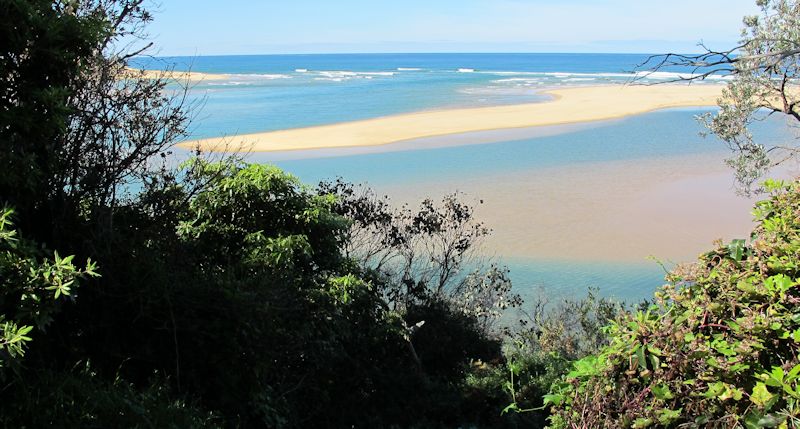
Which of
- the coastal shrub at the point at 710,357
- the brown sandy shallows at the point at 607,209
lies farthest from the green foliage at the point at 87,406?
the brown sandy shallows at the point at 607,209

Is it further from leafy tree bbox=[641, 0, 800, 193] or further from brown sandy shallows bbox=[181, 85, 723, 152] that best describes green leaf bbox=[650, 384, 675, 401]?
brown sandy shallows bbox=[181, 85, 723, 152]

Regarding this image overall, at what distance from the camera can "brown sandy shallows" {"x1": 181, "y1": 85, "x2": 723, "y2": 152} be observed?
26.4m

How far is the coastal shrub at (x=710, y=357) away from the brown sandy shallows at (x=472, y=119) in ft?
57.4

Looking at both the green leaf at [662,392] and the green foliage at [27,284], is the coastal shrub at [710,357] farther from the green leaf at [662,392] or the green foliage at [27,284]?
the green foliage at [27,284]

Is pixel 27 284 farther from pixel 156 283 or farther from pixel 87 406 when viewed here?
pixel 156 283

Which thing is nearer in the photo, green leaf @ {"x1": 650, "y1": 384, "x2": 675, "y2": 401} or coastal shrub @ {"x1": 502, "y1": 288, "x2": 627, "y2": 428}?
green leaf @ {"x1": 650, "y1": 384, "x2": 675, "y2": 401}

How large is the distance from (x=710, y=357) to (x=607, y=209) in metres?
15.3

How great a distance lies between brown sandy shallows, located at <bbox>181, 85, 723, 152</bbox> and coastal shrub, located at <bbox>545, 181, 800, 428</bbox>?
57.4 ft

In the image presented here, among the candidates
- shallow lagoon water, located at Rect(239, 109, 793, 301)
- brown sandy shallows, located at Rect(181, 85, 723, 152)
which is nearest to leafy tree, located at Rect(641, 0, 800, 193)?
shallow lagoon water, located at Rect(239, 109, 793, 301)

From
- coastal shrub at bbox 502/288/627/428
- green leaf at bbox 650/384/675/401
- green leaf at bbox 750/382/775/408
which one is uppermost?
green leaf at bbox 750/382/775/408

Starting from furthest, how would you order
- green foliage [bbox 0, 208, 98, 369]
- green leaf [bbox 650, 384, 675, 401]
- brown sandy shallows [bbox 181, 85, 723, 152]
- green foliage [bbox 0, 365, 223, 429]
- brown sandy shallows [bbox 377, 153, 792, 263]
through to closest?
brown sandy shallows [bbox 181, 85, 723, 152] < brown sandy shallows [bbox 377, 153, 792, 263] < green foliage [bbox 0, 365, 223, 429] < green foliage [bbox 0, 208, 98, 369] < green leaf [bbox 650, 384, 675, 401]

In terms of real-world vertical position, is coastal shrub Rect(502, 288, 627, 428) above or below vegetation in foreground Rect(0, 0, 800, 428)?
below

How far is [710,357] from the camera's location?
7.12ft

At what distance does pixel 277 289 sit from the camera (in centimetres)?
544
